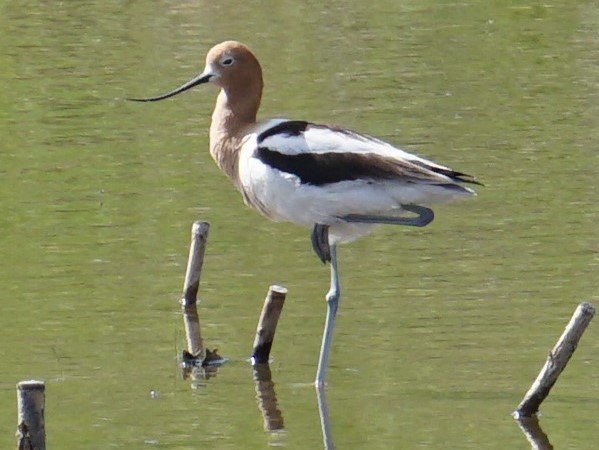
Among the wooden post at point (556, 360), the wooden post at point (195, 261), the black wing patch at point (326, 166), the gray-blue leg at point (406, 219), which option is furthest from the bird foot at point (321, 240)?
the wooden post at point (195, 261)

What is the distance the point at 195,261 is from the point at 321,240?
2056 millimetres

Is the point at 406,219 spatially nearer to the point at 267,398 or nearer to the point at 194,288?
the point at 267,398

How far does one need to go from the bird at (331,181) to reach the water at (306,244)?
3.14 feet

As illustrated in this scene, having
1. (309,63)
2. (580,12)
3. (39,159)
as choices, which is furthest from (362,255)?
(580,12)

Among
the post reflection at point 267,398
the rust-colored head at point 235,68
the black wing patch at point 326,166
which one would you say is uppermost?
the rust-colored head at point 235,68

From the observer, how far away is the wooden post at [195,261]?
40.3 feet

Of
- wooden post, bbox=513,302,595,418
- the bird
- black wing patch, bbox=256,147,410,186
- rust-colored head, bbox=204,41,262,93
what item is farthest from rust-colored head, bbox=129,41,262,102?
wooden post, bbox=513,302,595,418

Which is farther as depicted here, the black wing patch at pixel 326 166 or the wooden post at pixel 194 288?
the wooden post at pixel 194 288

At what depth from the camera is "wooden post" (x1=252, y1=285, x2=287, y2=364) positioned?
35.6 ft

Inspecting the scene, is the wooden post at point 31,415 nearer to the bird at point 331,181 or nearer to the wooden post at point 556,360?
the bird at point 331,181

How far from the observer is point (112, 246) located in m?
14.6

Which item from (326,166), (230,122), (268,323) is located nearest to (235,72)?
(230,122)

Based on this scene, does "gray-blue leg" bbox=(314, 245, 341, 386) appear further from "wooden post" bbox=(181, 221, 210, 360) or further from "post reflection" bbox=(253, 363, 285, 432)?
"wooden post" bbox=(181, 221, 210, 360)

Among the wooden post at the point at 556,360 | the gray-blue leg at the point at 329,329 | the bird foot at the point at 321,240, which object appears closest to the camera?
the wooden post at the point at 556,360
